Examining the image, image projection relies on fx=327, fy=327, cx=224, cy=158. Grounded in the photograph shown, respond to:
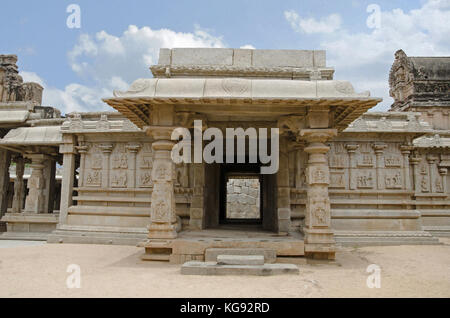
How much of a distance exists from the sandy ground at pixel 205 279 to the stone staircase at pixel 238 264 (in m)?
0.17

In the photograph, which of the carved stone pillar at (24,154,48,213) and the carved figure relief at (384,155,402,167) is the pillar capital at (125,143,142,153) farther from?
the carved figure relief at (384,155,402,167)

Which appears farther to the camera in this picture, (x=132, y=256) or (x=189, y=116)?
(x=132, y=256)

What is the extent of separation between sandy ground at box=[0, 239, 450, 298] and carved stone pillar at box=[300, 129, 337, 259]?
364 millimetres

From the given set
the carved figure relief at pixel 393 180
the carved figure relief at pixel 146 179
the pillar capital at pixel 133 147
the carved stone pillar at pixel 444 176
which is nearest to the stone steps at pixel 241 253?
the carved figure relief at pixel 146 179

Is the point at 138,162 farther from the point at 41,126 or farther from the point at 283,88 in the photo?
the point at 283,88

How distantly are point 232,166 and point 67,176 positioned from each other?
6.10 meters

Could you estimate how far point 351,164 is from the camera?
1037 centimetres

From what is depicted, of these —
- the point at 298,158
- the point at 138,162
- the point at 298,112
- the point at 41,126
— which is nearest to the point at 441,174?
the point at 298,158

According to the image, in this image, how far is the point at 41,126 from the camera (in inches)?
461

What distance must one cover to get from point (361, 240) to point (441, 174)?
458cm

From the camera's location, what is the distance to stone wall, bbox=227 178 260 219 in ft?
71.4

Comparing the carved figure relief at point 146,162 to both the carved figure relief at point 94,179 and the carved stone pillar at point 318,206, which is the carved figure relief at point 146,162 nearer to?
the carved figure relief at point 94,179

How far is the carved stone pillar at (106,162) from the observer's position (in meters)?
10.5

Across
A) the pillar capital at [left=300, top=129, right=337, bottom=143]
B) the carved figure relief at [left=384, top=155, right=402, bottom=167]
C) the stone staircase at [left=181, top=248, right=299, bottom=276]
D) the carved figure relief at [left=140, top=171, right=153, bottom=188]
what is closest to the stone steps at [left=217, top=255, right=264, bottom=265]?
the stone staircase at [left=181, top=248, right=299, bottom=276]
